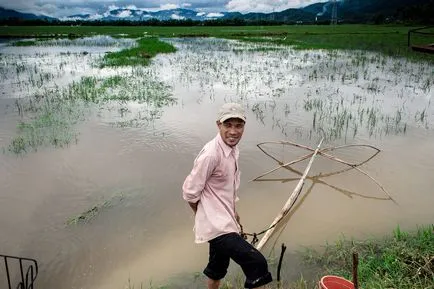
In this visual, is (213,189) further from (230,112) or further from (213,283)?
(213,283)

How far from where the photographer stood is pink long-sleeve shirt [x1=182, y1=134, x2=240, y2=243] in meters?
2.53

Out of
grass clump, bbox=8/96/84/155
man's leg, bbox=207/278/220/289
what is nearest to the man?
man's leg, bbox=207/278/220/289

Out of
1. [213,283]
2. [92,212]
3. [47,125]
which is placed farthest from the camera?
[47,125]

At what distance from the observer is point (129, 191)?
225 inches

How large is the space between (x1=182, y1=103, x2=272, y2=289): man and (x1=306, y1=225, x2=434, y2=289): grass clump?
142 cm

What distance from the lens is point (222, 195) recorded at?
2662 mm

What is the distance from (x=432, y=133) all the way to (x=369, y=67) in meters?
10.3

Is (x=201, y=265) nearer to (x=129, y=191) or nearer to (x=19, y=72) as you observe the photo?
(x=129, y=191)

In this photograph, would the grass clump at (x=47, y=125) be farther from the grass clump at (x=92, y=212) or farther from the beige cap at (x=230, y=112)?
the beige cap at (x=230, y=112)

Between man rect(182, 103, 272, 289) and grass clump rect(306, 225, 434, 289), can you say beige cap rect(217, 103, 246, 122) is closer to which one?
man rect(182, 103, 272, 289)

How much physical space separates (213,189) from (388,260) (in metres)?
2.29

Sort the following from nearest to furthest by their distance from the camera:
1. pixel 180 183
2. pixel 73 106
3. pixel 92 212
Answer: pixel 92 212 → pixel 180 183 → pixel 73 106

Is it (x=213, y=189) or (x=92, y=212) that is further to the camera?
(x=92, y=212)

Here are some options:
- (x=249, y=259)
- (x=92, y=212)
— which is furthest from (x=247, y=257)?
(x=92, y=212)
